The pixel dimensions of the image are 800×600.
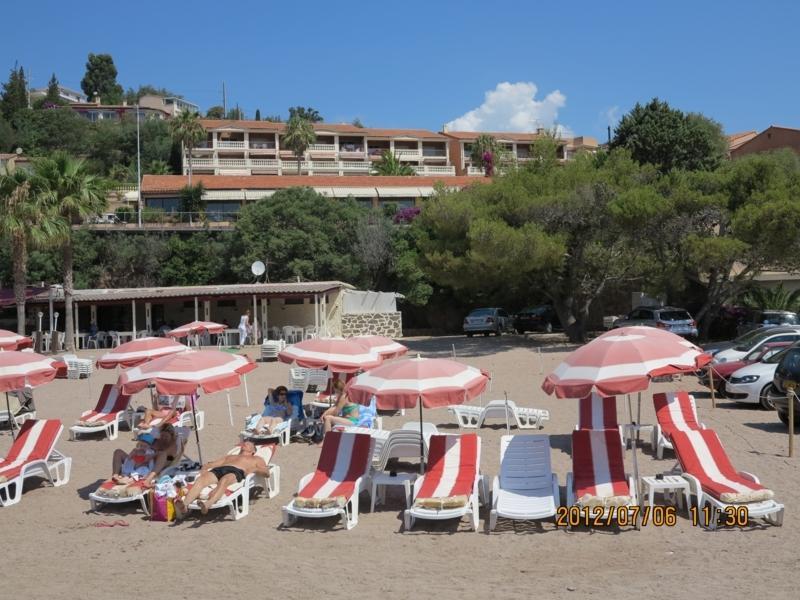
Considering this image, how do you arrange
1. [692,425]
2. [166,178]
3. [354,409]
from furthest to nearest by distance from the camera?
1. [166,178]
2. [354,409]
3. [692,425]

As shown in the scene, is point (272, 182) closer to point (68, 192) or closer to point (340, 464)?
point (68, 192)

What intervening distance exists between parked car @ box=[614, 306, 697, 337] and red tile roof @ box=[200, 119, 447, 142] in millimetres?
47437

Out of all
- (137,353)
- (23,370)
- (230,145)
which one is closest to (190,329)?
(137,353)

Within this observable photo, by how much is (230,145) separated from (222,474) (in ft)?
210

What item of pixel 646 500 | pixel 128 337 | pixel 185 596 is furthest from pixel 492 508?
pixel 128 337

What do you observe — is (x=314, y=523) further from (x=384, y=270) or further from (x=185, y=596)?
(x=384, y=270)

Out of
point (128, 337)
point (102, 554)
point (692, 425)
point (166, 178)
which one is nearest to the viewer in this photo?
point (102, 554)

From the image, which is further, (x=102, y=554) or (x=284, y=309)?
(x=284, y=309)

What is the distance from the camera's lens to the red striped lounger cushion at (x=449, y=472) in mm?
8633

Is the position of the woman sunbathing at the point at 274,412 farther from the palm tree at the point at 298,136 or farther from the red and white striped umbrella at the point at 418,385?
the palm tree at the point at 298,136

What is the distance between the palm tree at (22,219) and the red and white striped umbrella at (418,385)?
2468 cm

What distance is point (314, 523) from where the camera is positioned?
9148mm

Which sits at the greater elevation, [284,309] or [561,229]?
[561,229]

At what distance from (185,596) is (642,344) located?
17.1 ft
